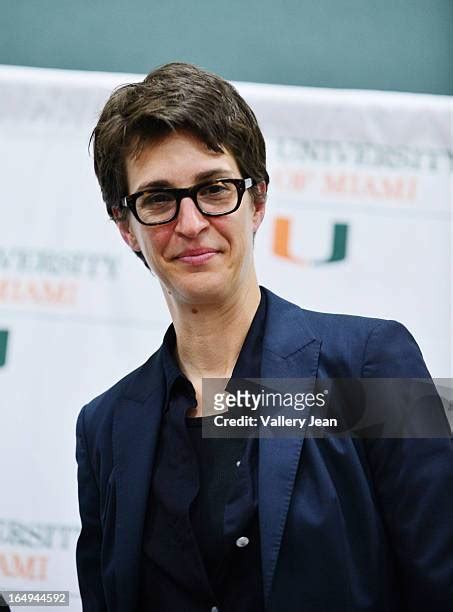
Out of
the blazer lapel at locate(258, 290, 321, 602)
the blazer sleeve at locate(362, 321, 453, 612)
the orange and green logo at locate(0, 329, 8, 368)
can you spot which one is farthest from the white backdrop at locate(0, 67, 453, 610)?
the blazer sleeve at locate(362, 321, 453, 612)

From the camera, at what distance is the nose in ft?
3.21

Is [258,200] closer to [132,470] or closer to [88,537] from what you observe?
[132,470]

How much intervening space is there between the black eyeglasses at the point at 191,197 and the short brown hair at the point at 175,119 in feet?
0.13

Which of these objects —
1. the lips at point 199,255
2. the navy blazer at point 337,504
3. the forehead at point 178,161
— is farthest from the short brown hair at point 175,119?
the navy blazer at point 337,504

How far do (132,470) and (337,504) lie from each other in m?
0.30

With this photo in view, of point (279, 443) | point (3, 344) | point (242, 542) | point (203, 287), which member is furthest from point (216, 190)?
point (3, 344)

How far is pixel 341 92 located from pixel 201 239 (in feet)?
2.54

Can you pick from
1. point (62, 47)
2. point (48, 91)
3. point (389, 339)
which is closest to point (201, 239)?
point (389, 339)

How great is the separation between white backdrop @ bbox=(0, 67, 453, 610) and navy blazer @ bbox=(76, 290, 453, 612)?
20.7 inches

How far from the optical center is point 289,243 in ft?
5.25

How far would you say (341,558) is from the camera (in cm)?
93

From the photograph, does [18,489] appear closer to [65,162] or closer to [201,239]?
[65,162]

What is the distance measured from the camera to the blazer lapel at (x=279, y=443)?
0.91 metres

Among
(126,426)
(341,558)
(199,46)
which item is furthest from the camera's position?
(199,46)
